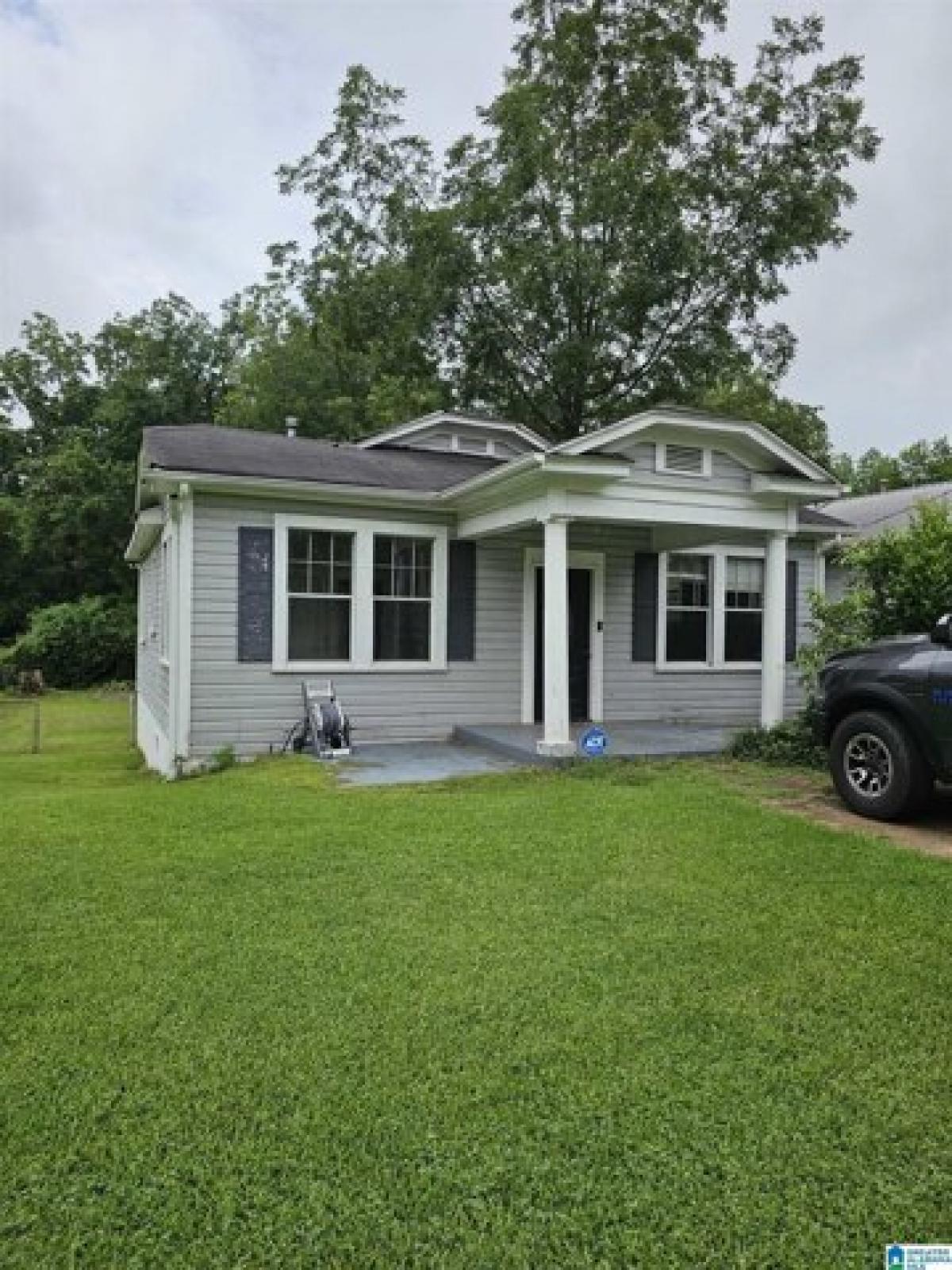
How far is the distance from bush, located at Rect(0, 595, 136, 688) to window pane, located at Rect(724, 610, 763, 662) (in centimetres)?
1668

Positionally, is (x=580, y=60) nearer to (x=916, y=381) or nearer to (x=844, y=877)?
(x=916, y=381)

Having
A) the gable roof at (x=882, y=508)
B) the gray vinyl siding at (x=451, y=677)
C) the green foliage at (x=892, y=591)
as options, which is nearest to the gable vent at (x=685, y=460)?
the green foliage at (x=892, y=591)

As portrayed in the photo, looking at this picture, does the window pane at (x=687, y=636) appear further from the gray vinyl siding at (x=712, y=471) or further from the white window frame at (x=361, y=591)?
the white window frame at (x=361, y=591)

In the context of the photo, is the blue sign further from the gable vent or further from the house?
the gable vent

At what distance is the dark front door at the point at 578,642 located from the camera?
34.5 ft

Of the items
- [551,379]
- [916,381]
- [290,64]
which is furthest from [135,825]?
[916,381]

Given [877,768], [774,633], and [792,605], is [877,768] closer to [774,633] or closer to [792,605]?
[774,633]

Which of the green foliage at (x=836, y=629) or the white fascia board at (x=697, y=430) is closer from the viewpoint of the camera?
the white fascia board at (x=697, y=430)

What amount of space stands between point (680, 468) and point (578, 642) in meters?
2.88

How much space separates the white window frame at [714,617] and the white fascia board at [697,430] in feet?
7.31

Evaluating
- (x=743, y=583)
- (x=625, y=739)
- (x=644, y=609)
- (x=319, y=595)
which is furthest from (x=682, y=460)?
(x=319, y=595)

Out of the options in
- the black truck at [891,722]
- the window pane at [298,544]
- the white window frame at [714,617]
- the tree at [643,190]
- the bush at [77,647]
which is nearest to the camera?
the black truck at [891,722]

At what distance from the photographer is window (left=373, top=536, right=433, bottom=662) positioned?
30.9ft

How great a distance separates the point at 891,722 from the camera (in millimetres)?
5695
